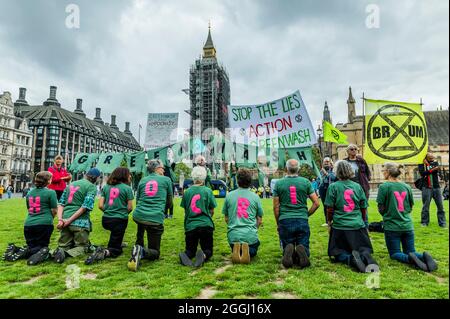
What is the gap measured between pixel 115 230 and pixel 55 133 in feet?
354

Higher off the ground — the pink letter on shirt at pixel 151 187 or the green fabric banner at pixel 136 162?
the green fabric banner at pixel 136 162

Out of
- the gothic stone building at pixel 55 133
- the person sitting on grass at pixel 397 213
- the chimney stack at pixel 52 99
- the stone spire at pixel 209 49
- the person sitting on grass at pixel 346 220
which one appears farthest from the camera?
the chimney stack at pixel 52 99

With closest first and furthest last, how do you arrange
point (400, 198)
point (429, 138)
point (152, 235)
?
point (400, 198) → point (152, 235) → point (429, 138)

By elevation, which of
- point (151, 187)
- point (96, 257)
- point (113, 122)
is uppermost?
point (113, 122)

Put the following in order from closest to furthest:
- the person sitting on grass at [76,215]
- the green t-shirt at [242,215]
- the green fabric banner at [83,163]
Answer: the green t-shirt at [242,215] → the person sitting on grass at [76,215] → the green fabric banner at [83,163]

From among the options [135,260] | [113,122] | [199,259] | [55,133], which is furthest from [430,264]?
[113,122]

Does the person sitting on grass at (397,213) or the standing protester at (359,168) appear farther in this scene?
the standing protester at (359,168)

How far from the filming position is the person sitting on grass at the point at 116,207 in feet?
20.8

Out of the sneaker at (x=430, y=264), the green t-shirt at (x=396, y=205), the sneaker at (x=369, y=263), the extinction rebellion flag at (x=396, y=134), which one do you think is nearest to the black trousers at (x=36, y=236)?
the sneaker at (x=369, y=263)

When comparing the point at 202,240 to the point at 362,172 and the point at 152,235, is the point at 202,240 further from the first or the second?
the point at 362,172

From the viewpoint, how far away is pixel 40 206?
6.41m

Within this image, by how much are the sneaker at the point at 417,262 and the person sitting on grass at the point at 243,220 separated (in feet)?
8.88

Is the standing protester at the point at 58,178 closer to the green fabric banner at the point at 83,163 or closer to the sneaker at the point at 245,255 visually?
the green fabric banner at the point at 83,163

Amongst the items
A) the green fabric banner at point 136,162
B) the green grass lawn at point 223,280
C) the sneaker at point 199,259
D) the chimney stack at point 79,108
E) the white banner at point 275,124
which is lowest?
the green grass lawn at point 223,280
